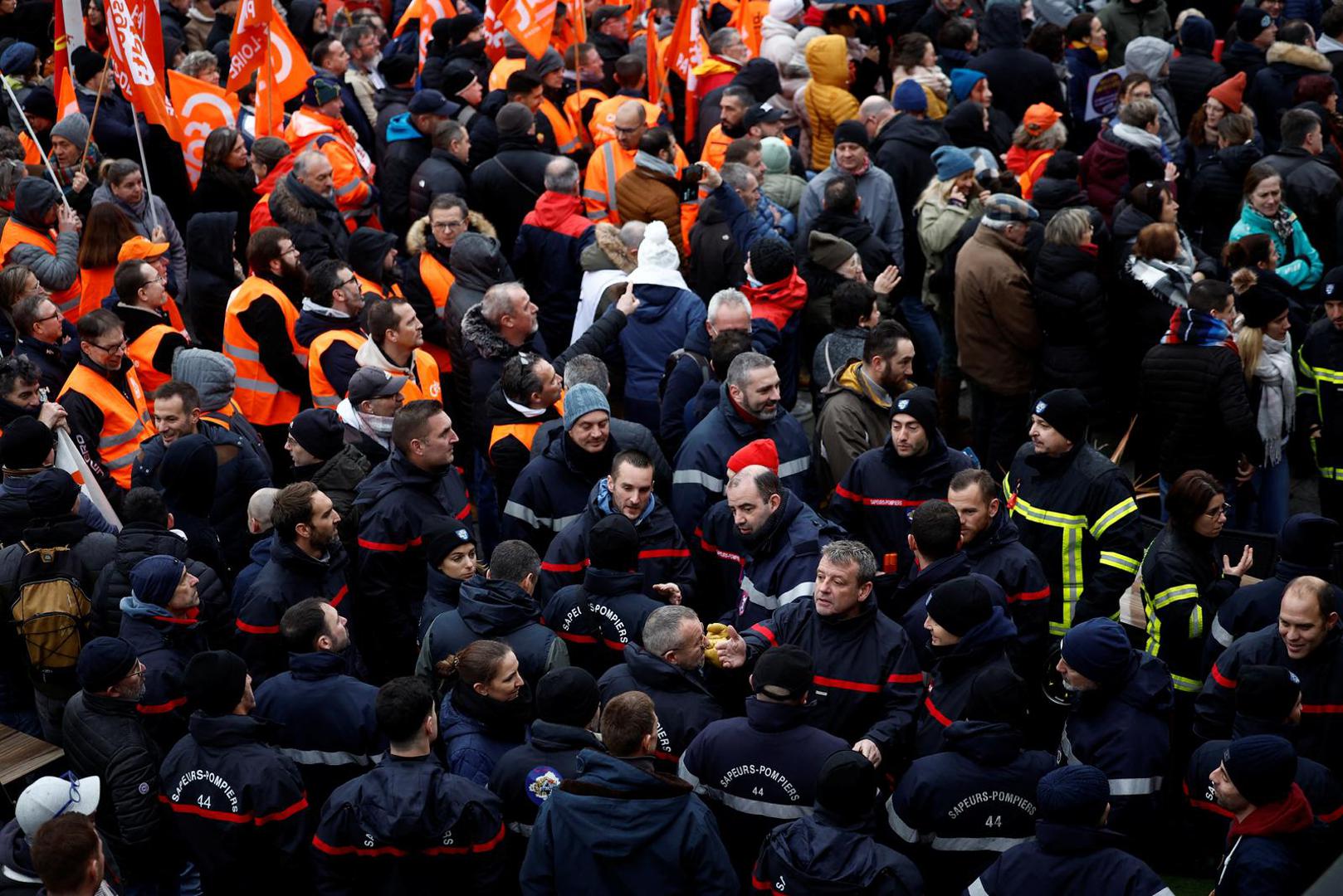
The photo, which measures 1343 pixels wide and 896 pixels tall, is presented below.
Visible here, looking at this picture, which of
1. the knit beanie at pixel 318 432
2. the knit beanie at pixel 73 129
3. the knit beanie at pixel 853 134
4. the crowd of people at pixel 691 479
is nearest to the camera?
the crowd of people at pixel 691 479

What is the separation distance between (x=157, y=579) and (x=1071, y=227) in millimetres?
6137

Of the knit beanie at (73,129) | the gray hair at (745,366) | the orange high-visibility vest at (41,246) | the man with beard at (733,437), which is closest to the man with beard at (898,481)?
the man with beard at (733,437)

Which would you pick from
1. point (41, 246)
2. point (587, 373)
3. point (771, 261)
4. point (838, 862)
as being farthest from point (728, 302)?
point (41, 246)

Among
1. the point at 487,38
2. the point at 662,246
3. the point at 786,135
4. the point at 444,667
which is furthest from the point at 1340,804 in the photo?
the point at 487,38

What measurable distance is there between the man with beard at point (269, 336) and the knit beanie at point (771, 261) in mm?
3071

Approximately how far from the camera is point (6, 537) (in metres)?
7.86

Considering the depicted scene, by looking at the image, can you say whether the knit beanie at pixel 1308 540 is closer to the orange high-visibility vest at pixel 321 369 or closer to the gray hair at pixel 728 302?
the gray hair at pixel 728 302

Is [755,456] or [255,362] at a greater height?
[755,456]

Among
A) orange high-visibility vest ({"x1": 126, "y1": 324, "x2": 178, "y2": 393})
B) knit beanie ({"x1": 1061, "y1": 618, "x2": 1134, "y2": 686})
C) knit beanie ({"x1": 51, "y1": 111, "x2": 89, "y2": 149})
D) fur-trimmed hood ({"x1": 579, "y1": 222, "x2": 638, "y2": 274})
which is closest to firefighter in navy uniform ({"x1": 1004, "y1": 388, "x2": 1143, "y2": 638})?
knit beanie ({"x1": 1061, "y1": 618, "x2": 1134, "y2": 686})

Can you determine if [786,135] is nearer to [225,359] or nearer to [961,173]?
[961,173]

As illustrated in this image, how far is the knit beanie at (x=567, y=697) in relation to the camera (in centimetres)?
580

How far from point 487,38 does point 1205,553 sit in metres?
9.03

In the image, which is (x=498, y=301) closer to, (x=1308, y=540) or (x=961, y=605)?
(x=961, y=605)

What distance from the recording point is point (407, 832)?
18.4 ft
